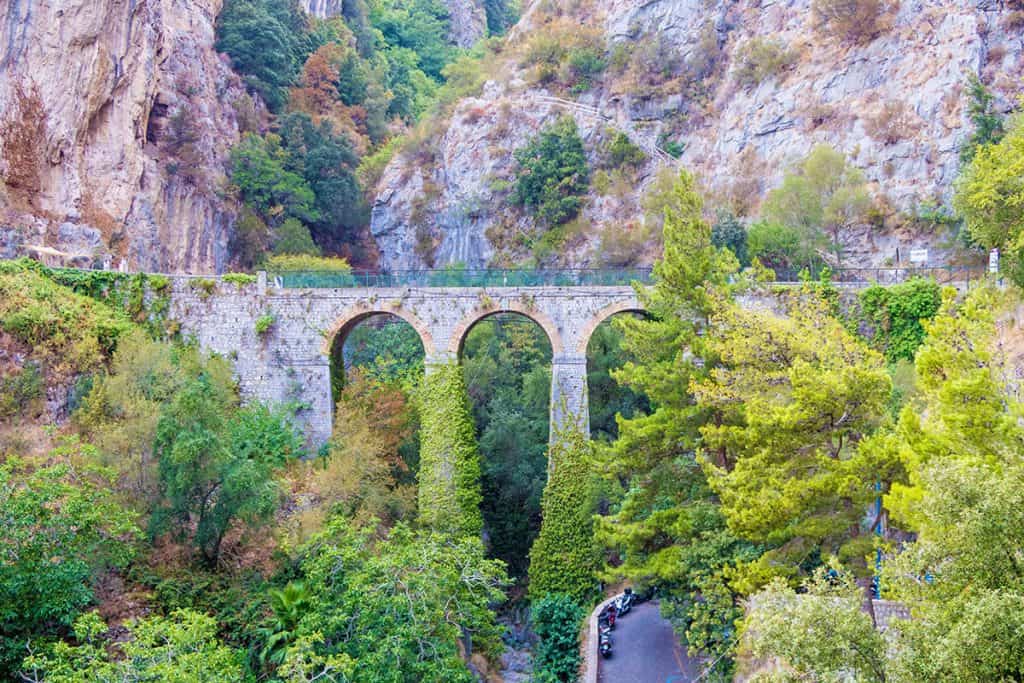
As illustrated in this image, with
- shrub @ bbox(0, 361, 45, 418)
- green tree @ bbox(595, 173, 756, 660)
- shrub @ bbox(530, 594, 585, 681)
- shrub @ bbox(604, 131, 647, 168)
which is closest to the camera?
green tree @ bbox(595, 173, 756, 660)

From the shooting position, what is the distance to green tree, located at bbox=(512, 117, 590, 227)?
38.8 metres

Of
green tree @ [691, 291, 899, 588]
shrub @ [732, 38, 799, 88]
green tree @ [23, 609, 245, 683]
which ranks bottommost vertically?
→ green tree @ [23, 609, 245, 683]

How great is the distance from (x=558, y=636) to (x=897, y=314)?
1277cm

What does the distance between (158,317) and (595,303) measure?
12772mm

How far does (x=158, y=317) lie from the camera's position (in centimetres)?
2550

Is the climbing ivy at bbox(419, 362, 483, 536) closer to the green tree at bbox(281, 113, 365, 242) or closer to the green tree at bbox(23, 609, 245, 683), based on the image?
the green tree at bbox(23, 609, 245, 683)

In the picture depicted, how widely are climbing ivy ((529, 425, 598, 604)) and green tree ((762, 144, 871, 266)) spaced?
12925 millimetres

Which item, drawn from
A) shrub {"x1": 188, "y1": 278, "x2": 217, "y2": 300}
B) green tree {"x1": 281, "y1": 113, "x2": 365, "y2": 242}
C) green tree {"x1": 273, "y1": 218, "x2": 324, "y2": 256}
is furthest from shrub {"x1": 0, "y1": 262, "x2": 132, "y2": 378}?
green tree {"x1": 281, "y1": 113, "x2": 365, "y2": 242}

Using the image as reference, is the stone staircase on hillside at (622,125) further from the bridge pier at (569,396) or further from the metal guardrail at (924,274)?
the bridge pier at (569,396)

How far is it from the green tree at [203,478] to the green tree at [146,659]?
340 cm

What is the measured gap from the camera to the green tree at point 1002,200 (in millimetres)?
18859

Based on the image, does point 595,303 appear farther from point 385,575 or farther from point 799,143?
point 799,143

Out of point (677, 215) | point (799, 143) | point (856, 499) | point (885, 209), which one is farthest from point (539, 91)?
point (856, 499)

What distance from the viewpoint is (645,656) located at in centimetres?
1980
